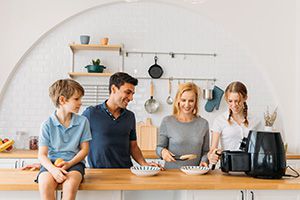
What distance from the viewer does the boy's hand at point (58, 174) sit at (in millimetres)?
1935

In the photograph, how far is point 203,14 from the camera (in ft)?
15.0

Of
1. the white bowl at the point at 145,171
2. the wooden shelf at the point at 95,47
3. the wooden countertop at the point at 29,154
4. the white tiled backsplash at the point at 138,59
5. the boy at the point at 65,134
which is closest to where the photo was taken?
the boy at the point at 65,134

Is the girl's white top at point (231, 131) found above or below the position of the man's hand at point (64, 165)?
above

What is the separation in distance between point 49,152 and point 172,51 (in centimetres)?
272

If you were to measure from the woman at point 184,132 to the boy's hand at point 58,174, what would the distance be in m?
0.89

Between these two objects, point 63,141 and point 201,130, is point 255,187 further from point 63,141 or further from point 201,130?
point 63,141

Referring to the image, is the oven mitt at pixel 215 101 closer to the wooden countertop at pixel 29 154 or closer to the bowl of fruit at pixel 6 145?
the wooden countertop at pixel 29 154

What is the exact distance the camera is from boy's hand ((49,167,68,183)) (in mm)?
1935

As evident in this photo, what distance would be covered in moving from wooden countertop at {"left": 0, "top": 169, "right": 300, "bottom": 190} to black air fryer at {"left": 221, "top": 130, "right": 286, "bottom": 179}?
50mm

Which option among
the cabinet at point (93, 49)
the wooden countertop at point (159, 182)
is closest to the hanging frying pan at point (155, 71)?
the cabinet at point (93, 49)

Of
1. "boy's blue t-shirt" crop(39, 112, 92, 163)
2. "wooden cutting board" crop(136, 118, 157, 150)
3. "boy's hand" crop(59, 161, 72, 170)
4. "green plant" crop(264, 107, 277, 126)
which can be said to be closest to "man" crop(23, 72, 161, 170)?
"boy's blue t-shirt" crop(39, 112, 92, 163)

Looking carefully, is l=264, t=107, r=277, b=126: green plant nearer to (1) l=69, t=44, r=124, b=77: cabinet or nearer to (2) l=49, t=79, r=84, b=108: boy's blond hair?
(1) l=69, t=44, r=124, b=77: cabinet

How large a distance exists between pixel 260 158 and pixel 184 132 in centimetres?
65

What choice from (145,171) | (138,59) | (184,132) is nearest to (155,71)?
(138,59)
